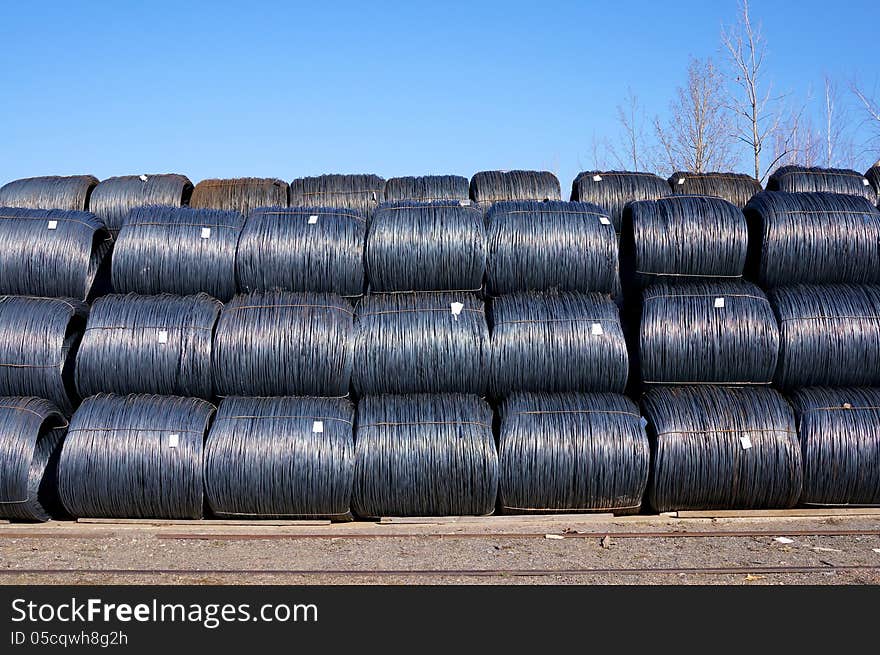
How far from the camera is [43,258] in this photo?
30.9 ft

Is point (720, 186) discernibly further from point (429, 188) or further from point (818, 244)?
point (429, 188)

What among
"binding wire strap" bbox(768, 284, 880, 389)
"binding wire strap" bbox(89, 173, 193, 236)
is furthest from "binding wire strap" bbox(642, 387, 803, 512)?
"binding wire strap" bbox(89, 173, 193, 236)

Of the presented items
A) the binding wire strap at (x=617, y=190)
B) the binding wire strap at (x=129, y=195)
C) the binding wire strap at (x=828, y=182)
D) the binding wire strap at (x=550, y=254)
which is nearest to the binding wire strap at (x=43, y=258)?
the binding wire strap at (x=129, y=195)

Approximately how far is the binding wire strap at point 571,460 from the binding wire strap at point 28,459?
4481 millimetres

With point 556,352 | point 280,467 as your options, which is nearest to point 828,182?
point 556,352

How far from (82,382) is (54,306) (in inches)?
37.6

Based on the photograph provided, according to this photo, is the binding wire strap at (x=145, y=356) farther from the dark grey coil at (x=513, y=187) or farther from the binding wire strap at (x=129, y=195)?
the dark grey coil at (x=513, y=187)

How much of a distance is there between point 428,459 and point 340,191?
4428 millimetres

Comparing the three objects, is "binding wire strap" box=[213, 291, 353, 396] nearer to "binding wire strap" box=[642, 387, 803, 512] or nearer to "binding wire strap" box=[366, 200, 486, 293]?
"binding wire strap" box=[366, 200, 486, 293]

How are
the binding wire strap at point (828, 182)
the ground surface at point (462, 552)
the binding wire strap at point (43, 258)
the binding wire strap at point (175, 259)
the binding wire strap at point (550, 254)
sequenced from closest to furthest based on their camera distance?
the ground surface at point (462, 552) < the binding wire strap at point (550, 254) < the binding wire strap at point (175, 259) < the binding wire strap at point (43, 258) < the binding wire strap at point (828, 182)

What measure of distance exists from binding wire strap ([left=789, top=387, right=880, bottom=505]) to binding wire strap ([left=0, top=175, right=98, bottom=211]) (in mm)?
8947

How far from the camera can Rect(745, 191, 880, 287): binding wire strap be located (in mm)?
9234

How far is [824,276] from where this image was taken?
9.34 meters

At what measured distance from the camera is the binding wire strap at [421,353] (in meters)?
8.73
